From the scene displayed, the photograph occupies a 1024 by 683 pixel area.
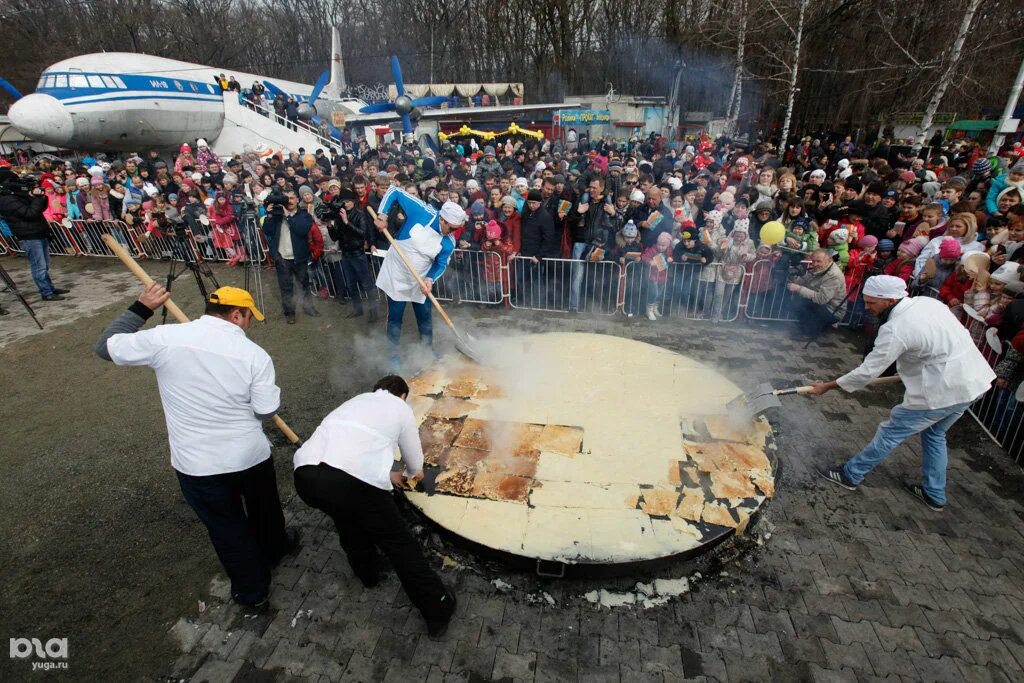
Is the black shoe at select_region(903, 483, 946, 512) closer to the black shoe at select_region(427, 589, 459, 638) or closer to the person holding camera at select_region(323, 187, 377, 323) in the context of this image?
the black shoe at select_region(427, 589, 459, 638)

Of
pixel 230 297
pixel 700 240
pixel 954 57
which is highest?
pixel 954 57

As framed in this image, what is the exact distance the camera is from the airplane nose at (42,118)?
591 inches

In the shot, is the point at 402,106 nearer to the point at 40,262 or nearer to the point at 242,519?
the point at 40,262

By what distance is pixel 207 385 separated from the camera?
276cm

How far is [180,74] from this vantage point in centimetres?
1986

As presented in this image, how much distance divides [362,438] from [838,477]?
4232 millimetres

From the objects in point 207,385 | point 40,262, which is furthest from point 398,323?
point 40,262

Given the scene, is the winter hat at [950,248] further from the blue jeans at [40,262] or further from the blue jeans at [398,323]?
the blue jeans at [40,262]

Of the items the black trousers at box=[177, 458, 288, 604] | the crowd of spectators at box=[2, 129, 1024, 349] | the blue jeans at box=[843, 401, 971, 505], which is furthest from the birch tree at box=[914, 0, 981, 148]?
the black trousers at box=[177, 458, 288, 604]

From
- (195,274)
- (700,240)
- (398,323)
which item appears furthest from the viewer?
(700,240)

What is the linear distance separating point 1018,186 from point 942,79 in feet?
30.7

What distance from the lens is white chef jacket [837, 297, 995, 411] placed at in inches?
144

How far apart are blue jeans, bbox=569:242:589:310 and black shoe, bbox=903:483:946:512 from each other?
16.4 feet

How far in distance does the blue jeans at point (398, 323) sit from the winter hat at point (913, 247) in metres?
6.75
